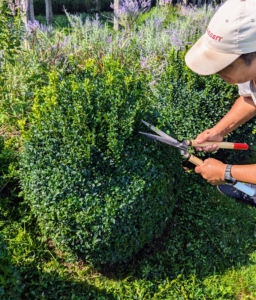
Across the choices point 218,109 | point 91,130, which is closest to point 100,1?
point 218,109

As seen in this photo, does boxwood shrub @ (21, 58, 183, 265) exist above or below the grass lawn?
above

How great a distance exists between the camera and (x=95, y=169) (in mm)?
2406

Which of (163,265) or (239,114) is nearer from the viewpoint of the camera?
(239,114)

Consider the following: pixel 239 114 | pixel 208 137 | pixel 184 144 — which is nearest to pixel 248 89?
pixel 239 114

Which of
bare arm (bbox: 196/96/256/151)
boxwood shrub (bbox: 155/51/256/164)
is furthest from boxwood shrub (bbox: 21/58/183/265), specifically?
boxwood shrub (bbox: 155/51/256/164)

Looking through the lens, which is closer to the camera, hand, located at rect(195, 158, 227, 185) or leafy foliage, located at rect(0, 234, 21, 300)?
leafy foliage, located at rect(0, 234, 21, 300)

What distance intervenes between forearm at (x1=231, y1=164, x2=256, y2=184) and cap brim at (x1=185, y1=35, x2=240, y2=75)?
27.8 inches

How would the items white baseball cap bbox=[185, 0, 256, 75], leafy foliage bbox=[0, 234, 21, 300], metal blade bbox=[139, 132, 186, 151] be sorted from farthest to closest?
metal blade bbox=[139, 132, 186, 151] → leafy foliage bbox=[0, 234, 21, 300] → white baseball cap bbox=[185, 0, 256, 75]

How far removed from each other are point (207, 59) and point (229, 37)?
18 cm

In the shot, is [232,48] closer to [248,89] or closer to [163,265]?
[248,89]

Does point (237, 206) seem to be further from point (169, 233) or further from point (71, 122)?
point (71, 122)

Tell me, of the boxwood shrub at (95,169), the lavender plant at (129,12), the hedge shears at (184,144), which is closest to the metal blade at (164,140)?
the hedge shears at (184,144)

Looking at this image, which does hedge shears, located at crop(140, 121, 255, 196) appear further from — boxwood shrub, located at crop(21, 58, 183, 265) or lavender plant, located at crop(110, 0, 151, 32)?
lavender plant, located at crop(110, 0, 151, 32)

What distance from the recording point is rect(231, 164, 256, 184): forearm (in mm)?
2189
